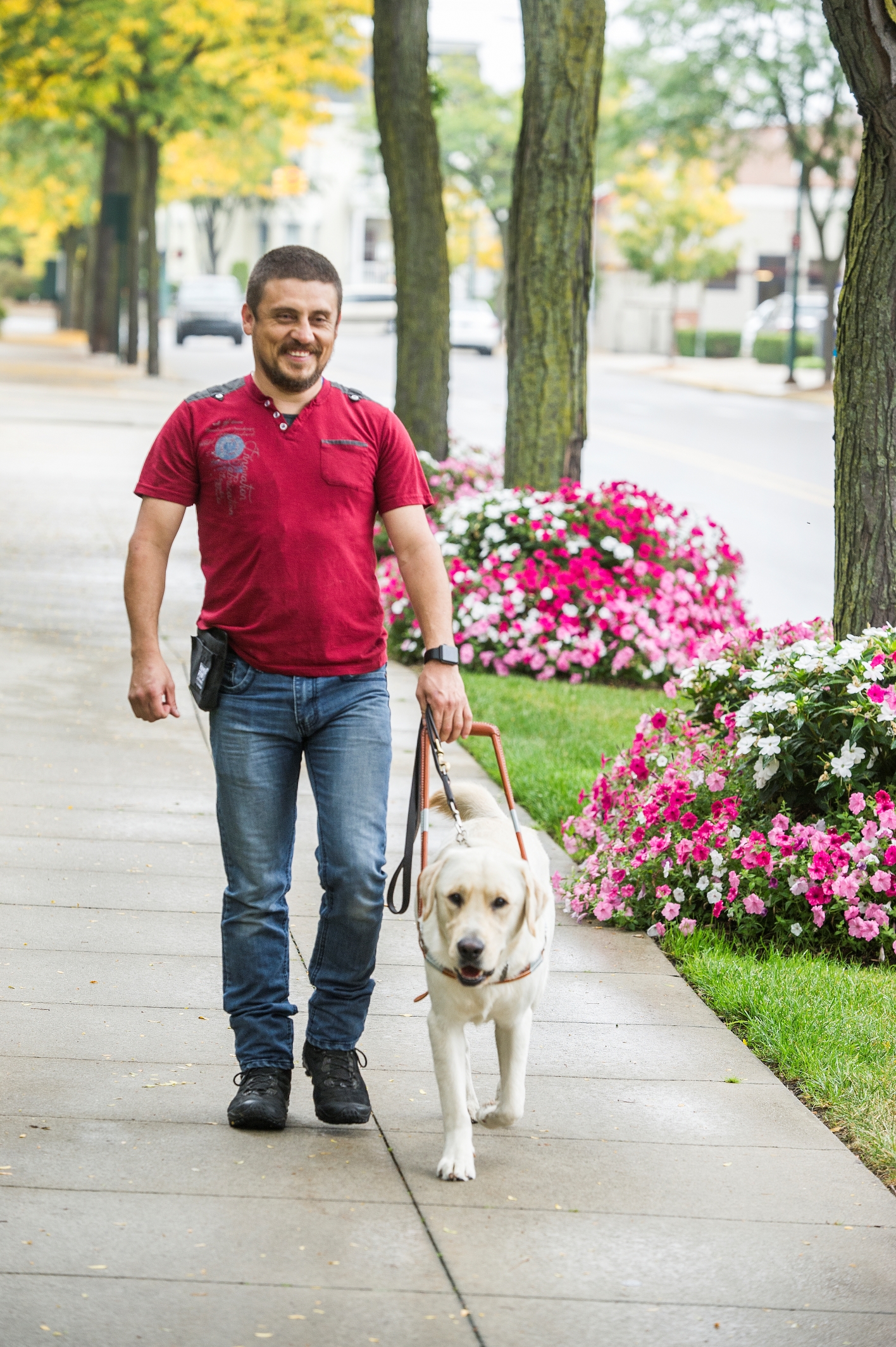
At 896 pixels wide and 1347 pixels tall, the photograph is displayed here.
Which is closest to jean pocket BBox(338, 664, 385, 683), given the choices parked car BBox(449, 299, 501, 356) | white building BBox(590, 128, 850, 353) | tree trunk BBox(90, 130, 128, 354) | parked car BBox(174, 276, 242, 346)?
tree trunk BBox(90, 130, 128, 354)

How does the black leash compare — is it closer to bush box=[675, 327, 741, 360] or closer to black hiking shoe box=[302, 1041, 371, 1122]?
black hiking shoe box=[302, 1041, 371, 1122]

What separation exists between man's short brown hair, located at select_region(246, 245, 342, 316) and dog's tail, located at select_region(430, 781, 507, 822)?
1.19 metres

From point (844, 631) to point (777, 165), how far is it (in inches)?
3059

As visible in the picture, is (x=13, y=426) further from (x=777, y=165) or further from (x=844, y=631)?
(x=777, y=165)

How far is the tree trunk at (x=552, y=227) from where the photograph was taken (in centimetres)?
1105

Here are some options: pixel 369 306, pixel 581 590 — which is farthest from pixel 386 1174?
pixel 369 306

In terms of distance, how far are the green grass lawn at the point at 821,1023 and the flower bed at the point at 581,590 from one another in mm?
4809

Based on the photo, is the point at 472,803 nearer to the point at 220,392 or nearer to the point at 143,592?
the point at 143,592

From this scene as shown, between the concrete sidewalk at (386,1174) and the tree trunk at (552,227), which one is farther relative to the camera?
the tree trunk at (552,227)

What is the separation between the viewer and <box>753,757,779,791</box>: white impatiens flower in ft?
19.0

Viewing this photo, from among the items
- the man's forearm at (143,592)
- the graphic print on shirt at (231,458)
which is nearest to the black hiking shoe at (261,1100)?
the man's forearm at (143,592)

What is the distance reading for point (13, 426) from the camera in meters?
24.7

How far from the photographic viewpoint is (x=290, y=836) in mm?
4176

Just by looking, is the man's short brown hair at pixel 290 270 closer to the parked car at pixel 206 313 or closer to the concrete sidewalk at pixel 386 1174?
the concrete sidewalk at pixel 386 1174
